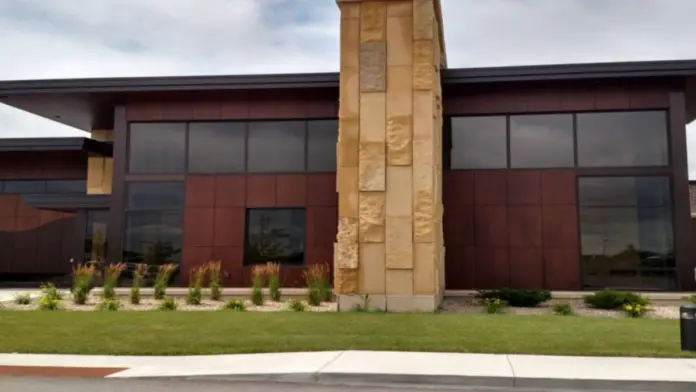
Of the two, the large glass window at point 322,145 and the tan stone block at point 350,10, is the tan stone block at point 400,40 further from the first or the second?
the large glass window at point 322,145

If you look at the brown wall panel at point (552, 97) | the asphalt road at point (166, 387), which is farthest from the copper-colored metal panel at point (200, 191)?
the asphalt road at point (166, 387)

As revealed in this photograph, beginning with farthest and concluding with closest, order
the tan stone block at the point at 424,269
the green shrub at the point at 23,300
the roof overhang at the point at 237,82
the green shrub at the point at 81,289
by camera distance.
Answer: the roof overhang at the point at 237,82 → the green shrub at the point at 23,300 → the green shrub at the point at 81,289 → the tan stone block at the point at 424,269

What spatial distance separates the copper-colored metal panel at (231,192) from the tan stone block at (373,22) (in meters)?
7.37

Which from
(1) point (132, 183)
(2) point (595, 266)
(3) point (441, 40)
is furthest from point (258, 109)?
(2) point (595, 266)

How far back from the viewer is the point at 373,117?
1748 centimetres

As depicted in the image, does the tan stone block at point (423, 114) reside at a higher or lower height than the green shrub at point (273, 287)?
higher

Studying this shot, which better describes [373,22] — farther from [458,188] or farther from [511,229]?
[511,229]

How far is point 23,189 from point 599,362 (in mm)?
26558

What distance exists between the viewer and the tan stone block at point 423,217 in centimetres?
1689

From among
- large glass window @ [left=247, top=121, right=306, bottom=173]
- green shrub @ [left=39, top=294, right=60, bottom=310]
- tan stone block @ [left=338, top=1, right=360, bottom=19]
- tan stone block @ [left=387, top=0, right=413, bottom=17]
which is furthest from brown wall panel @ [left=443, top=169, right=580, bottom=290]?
green shrub @ [left=39, top=294, right=60, bottom=310]

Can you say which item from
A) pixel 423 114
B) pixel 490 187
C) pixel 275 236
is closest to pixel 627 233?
pixel 490 187

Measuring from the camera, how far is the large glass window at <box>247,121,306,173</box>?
22625 mm

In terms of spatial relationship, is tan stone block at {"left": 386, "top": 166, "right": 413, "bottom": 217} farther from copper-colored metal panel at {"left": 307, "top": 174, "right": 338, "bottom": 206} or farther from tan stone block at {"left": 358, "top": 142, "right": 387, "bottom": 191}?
copper-colored metal panel at {"left": 307, "top": 174, "right": 338, "bottom": 206}

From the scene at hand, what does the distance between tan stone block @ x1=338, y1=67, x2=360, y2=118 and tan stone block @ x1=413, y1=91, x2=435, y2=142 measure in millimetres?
1544
